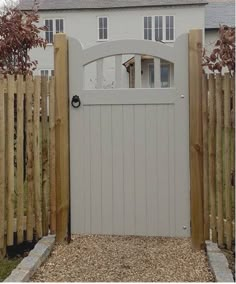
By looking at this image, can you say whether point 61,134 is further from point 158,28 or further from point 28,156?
point 158,28

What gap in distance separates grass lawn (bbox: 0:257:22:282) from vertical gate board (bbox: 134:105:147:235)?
122 centimetres

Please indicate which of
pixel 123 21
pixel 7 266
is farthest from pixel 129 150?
pixel 123 21

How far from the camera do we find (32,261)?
11.7ft

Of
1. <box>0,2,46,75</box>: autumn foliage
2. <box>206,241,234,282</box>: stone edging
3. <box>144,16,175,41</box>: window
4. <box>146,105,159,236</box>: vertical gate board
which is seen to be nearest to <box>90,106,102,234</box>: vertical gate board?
<box>146,105,159,236</box>: vertical gate board

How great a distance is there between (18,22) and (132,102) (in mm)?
2251

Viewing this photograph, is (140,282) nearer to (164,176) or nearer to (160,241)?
(160,241)

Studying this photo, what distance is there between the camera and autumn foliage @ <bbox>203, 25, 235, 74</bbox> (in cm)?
462

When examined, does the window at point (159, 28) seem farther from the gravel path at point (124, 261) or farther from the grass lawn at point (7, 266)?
the grass lawn at point (7, 266)

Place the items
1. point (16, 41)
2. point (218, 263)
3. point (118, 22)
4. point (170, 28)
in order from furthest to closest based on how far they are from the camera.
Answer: point (118, 22) < point (170, 28) < point (16, 41) < point (218, 263)

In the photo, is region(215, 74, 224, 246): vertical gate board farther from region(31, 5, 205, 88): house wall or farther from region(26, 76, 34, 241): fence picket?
region(31, 5, 205, 88): house wall

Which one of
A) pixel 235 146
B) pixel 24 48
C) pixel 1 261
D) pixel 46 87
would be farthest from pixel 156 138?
pixel 24 48

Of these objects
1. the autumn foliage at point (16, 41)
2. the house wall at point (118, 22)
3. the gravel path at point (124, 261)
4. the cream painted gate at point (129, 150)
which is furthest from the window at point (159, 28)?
the gravel path at point (124, 261)

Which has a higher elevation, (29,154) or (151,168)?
(29,154)

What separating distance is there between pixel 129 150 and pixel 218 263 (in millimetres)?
1335
